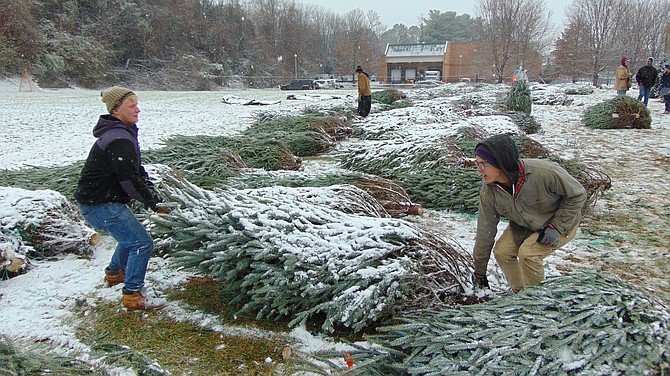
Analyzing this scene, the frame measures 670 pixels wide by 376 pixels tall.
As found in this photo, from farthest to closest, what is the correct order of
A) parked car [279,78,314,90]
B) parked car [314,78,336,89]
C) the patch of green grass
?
1. parked car [314,78,336,89]
2. parked car [279,78,314,90]
3. the patch of green grass

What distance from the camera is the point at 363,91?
13641 millimetres

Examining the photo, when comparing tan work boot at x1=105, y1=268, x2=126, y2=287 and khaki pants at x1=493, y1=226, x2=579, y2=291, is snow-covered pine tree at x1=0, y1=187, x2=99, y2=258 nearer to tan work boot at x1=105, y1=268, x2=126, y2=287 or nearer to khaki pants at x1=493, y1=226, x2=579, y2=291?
tan work boot at x1=105, y1=268, x2=126, y2=287

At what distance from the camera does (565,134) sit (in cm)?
1143

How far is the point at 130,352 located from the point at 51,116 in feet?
49.3

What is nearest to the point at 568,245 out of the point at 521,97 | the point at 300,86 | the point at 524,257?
the point at 524,257

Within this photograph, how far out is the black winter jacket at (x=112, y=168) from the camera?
3055 mm

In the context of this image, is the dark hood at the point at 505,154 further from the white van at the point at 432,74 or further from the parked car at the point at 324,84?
the white van at the point at 432,74

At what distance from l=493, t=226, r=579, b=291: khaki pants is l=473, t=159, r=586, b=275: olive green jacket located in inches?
4.2

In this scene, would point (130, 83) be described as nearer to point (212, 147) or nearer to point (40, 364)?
point (212, 147)

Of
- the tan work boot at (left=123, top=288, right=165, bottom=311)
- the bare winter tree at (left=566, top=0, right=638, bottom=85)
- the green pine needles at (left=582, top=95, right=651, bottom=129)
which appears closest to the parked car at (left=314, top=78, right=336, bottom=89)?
the bare winter tree at (left=566, top=0, right=638, bottom=85)

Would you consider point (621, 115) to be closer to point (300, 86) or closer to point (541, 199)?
point (541, 199)

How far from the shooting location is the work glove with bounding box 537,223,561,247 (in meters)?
2.69

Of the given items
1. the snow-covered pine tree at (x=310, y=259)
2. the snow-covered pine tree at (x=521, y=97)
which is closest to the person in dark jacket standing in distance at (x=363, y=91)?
the snow-covered pine tree at (x=521, y=97)

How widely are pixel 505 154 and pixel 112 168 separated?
102 inches
